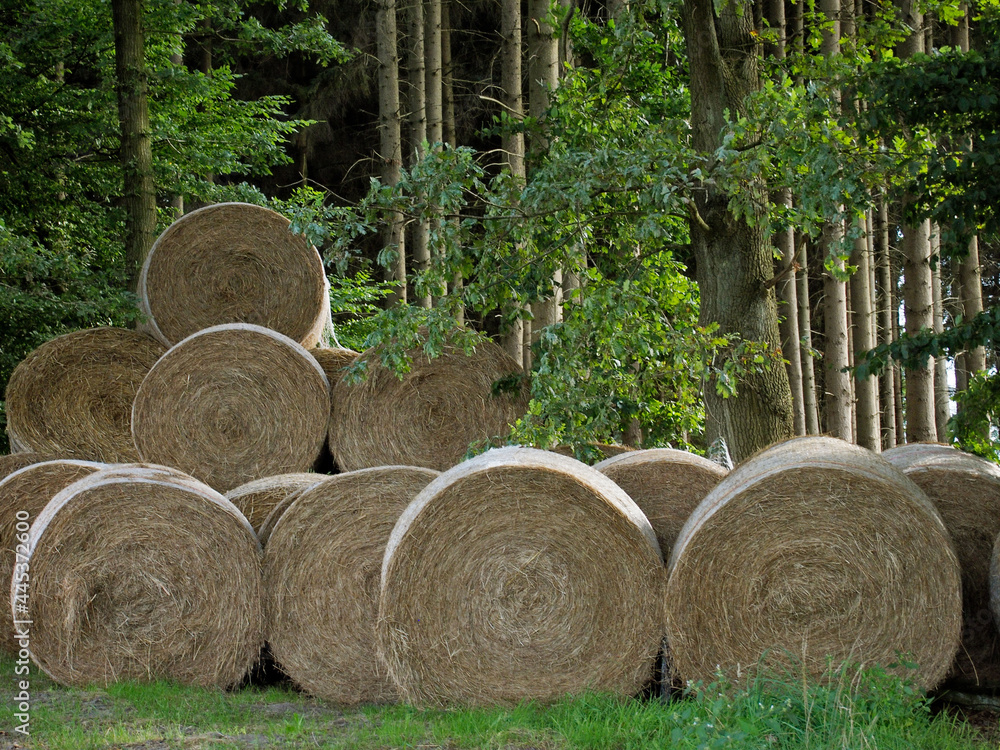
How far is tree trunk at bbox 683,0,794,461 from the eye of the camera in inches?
289

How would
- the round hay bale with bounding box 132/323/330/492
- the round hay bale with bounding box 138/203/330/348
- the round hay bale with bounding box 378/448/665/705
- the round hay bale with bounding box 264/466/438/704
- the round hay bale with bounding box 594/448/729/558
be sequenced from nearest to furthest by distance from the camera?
the round hay bale with bounding box 378/448/665/705 → the round hay bale with bounding box 264/466/438/704 → the round hay bale with bounding box 594/448/729/558 → the round hay bale with bounding box 132/323/330/492 → the round hay bale with bounding box 138/203/330/348

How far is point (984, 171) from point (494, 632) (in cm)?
335

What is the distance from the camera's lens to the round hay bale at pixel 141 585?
5293 millimetres

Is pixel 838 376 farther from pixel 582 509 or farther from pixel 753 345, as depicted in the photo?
pixel 582 509

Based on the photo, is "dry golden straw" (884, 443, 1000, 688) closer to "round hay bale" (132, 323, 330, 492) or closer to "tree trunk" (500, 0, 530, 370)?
"round hay bale" (132, 323, 330, 492)

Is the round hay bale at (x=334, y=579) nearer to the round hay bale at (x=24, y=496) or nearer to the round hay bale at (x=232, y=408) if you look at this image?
the round hay bale at (x=24, y=496)

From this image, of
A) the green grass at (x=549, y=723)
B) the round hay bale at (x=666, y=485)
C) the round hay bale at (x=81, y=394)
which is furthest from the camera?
the round hay bale at (x=81, y=394)

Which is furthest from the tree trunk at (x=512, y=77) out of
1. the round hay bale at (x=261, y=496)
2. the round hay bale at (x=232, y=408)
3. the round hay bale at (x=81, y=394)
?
the round hay bale at (x=261, y=496)

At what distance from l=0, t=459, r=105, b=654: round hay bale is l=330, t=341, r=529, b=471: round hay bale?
1808 mm

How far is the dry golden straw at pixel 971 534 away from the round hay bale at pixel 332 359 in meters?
4.14

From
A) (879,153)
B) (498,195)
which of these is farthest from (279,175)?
(879,153)

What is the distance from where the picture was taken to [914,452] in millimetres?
6270

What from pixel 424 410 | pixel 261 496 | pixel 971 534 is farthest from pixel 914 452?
pixel 261 496

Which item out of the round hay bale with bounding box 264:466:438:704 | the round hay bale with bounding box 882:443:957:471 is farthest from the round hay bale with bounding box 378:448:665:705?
the round hay bale with bounding box 882:443:957:471
